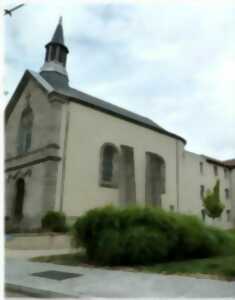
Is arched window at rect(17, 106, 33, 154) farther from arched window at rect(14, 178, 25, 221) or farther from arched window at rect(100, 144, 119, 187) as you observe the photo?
arched window at rect(100, 144, 119, 187)

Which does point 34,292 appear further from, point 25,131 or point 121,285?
point 25,131

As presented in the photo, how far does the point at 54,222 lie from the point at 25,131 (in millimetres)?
9532

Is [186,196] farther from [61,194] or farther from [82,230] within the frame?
[82,230]

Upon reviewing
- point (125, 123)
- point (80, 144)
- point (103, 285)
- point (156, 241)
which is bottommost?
point (103, 285)

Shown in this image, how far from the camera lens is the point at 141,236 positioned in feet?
30.9

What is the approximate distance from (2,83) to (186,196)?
30303 mm

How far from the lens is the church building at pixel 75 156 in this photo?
896 inches

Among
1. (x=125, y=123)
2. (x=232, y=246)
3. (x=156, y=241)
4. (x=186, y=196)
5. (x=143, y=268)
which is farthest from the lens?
(x=186, y=196)

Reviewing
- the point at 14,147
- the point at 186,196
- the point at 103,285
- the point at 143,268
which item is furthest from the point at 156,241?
the point at 186,196

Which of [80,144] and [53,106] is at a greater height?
[53,106]

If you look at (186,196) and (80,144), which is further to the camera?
(186,196)

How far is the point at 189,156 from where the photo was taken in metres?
33.4

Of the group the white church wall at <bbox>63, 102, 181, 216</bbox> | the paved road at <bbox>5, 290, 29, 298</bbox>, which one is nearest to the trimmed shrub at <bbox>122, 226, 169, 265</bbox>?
the paved road at <bbox>5, 290, 29, 298</bbox>

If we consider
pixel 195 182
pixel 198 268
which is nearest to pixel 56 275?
pixel 198 268
